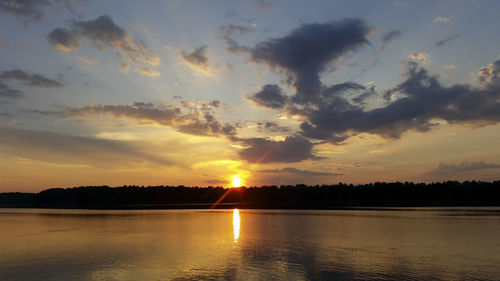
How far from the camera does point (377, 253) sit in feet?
109

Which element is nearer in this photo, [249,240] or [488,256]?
[488,256]

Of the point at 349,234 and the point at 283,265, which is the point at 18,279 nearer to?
the point at 283,265

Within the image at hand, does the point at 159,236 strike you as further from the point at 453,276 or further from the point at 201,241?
the point at 453,276

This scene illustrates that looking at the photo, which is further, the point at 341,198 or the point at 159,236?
the point at 341,198

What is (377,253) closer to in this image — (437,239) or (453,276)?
(453,276)

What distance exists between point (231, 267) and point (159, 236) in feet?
76.3

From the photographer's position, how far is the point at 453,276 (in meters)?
24.1

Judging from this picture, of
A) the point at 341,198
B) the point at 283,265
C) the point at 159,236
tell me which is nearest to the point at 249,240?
the point at 159,236

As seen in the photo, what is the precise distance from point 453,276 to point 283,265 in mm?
11354

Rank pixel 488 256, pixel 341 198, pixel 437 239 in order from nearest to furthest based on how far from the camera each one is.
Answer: pixel 488 256 < pixel 437 239 < pixel 341 198

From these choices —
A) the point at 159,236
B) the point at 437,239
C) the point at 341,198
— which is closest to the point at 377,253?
the point at 437,239

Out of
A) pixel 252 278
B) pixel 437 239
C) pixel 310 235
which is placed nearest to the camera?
pixel 252 278

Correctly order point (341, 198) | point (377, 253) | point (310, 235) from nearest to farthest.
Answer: point (377, 253)
point (310, 235)
point (341, 198)

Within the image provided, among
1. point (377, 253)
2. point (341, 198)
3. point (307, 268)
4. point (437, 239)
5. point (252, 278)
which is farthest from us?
point (341, 198)
